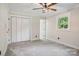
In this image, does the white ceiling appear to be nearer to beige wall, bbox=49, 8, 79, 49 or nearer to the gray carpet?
beige wall, bbox=49, 8, 79, 49

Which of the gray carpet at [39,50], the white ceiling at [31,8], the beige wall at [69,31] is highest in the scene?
the white ceiling at [31,8]

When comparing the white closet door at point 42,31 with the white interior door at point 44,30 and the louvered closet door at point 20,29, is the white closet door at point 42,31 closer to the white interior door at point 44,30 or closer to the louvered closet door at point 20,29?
the white interior door at point 44,30

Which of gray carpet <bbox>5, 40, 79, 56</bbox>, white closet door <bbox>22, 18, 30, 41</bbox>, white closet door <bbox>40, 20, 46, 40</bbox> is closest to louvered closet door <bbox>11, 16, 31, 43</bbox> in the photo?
white closet door <bbox>22, 18, 30, 41</bbox>

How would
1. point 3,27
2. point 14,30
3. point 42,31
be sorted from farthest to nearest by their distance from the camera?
Result: point 42,31 < point 14,30 < point 3,27

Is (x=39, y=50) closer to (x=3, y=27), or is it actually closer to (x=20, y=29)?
(x=20, y=29)

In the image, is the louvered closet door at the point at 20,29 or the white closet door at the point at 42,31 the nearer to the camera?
the louvered closet door at the point at 20,29

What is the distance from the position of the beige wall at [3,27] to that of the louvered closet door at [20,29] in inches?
5.7

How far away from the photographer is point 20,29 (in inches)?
91.7

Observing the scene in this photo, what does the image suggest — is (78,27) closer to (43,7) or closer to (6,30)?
(43,7)

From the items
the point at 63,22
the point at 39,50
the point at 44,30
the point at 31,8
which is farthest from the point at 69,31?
the point at 31,8

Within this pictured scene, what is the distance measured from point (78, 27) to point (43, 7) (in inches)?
28.8

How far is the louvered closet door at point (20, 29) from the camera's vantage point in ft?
7.48

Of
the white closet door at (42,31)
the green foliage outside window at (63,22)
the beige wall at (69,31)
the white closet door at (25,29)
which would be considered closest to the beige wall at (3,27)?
the white closet door at (25,29)

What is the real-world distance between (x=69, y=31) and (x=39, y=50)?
2.18ft
